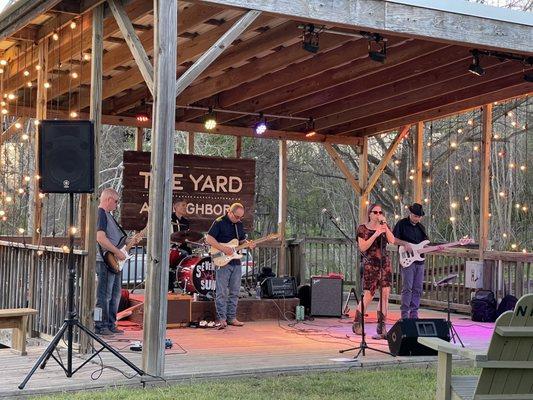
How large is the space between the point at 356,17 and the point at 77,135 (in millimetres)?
2822

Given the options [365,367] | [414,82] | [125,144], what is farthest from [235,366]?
[125,144]

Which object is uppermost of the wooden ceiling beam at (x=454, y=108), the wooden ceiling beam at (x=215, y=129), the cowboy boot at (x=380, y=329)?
the wooden ceiling beam at (x=454, y=108)

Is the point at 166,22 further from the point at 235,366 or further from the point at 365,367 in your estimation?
the point at 365,367

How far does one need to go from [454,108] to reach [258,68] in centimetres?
340

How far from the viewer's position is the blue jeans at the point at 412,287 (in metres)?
9.98

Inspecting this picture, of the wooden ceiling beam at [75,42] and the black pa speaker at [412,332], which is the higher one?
the wooden ceiling beam at [75,42]

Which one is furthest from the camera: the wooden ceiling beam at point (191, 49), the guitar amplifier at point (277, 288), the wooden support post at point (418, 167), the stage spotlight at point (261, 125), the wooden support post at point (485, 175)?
the stage spotlight at point (261, 125)

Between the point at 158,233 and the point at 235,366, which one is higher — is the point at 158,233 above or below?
above

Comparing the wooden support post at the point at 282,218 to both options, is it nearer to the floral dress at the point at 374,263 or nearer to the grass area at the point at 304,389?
the floral dress at the point at 374,263

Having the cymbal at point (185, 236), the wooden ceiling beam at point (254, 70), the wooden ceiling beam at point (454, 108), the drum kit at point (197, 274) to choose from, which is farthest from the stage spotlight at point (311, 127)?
the drum kit at point (197, 274)

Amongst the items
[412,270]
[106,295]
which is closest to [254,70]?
[412,270]

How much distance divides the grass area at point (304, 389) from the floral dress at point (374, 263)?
89.5 inches

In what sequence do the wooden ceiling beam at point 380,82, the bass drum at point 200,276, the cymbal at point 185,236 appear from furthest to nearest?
the cymbal at point 185,236 → the bass drum at point 200,276 → the wooden ceiling beam at point 380,82

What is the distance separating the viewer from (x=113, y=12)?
761 cm
